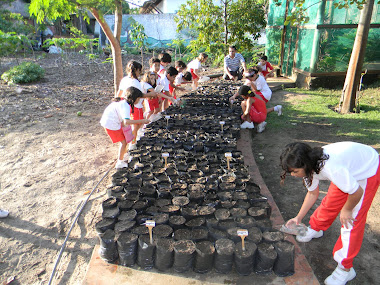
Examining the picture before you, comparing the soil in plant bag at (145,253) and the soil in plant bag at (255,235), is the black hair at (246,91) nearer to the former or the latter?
the soil in plant bag at (255,235)

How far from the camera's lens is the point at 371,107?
21.0 feet

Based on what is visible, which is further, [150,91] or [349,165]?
[150,91]

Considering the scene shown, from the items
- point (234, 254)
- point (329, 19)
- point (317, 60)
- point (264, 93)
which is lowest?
point (234, 254)

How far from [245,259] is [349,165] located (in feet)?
3.04

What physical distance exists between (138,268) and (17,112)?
6254mm

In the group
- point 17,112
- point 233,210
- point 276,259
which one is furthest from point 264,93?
point 17,112

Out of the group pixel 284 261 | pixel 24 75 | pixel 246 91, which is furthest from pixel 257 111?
pixel 24 75

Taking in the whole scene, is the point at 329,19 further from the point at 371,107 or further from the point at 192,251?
the point at 192,251

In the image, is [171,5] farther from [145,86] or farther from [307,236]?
[307,236]

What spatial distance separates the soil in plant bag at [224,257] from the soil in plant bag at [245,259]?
4 centimetres

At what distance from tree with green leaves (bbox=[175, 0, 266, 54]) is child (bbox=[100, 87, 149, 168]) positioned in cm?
680

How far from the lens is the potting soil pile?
1.98 meters

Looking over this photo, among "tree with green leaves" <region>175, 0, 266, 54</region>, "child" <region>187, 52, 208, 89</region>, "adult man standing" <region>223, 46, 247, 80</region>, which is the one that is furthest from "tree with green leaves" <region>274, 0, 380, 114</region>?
"tree with green leaves" <region>175, 0, 266, 54</region>

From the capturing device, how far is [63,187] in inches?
140
